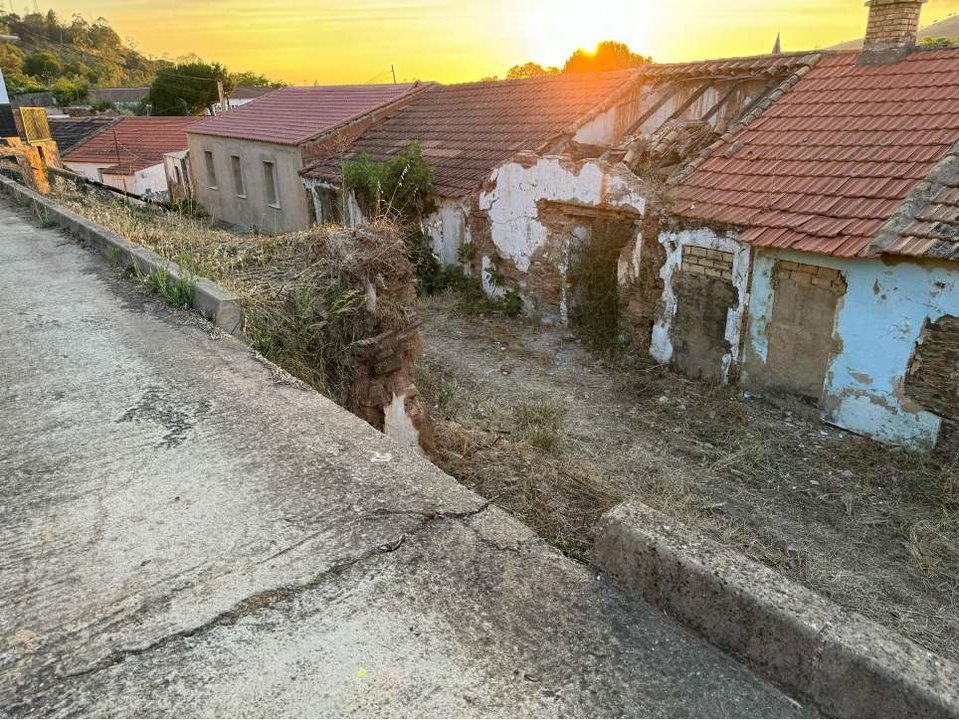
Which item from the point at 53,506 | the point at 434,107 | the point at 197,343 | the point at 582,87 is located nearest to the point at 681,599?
the point at 53,506

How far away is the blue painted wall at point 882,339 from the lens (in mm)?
6672

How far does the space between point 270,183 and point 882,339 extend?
56.1ft

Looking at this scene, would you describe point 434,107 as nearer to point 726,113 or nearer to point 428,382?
point 726,113

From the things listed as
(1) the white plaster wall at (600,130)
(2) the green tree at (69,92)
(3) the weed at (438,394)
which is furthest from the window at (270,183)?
(2) the green tree at (69,92)

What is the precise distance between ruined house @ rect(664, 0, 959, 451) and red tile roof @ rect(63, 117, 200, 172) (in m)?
26.8

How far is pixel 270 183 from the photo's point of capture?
19516 mm

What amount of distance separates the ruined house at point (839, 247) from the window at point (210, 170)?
18.4m

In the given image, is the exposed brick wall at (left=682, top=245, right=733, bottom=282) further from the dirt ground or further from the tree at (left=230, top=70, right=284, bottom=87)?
the tree at (left=230, top=70, right=284, bottom=87)

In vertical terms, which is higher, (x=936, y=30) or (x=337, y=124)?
(x=936, y=30)

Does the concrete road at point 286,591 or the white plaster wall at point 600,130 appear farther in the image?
the white plaster wall at point 600,130

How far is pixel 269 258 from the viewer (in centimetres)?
548

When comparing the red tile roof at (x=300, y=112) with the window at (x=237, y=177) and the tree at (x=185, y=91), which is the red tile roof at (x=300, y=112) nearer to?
the window at (x=237, y=177)

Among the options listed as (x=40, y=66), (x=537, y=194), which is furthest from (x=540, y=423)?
(x=40, y=66)

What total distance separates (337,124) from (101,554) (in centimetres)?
1706
